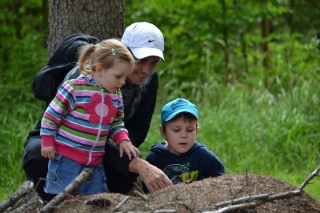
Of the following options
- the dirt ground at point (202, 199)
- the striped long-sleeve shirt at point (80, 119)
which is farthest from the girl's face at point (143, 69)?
the dirt ground at point (202, 199)

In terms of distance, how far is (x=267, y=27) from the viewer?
1424cm

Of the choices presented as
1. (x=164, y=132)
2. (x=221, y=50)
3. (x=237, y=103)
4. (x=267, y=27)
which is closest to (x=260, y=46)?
(x=267, y=27)

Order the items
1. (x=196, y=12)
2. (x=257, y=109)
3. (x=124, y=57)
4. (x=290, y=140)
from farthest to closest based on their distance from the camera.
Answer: (x=196, y=12), (x=257, y=109), (x=290, y=140), (x=124, y=57)

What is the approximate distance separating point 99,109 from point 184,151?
97 centimetres

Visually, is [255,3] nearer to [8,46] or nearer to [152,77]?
[8,46]

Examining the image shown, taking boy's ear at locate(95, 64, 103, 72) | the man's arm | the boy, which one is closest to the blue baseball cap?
the boy

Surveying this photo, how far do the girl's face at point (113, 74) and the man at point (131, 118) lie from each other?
0.30 meters

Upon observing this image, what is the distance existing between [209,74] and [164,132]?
565 cm

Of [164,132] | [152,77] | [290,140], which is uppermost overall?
[152,77]

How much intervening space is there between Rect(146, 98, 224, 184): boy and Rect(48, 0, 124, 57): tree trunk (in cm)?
98

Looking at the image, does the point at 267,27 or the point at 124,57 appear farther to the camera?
the point at 267,27

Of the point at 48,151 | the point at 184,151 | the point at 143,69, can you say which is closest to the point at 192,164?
the point at 184,151

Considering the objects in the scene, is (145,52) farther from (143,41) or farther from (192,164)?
(192,164)

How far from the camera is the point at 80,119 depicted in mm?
4574
